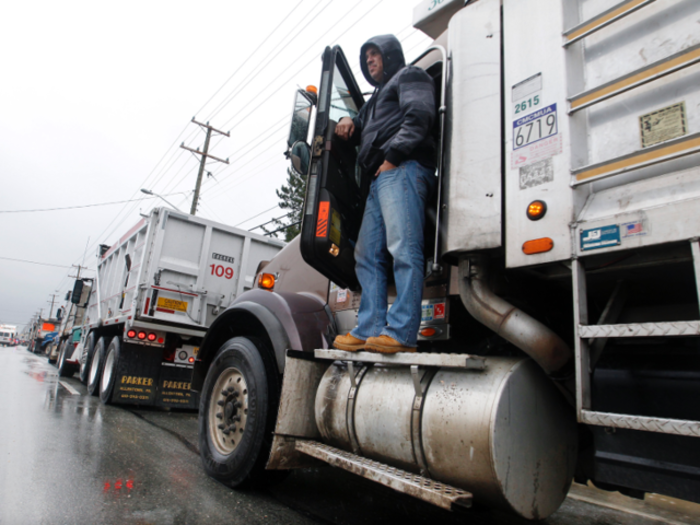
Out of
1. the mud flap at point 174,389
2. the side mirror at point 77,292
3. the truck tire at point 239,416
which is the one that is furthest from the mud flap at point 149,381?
the side mirror at point 77,292

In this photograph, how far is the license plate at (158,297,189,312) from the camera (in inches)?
280

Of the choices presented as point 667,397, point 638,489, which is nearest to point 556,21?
point 667,397

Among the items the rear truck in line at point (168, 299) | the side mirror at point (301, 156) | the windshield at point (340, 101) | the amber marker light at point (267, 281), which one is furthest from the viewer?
the rear truck in line at point (168, 299)

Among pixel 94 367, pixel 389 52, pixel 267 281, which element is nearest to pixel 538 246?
pixel 389 52

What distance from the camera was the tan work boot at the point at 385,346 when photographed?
2.32 m

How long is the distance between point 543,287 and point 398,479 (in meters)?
1.24

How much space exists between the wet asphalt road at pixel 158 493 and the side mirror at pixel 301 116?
249cm

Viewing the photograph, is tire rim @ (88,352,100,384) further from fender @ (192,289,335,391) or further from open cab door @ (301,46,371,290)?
open cab door @ (301,46,371,290)

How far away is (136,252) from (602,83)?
786cm

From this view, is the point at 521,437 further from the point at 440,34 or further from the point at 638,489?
the point at 440,34

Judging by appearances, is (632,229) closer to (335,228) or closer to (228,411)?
(335,228)

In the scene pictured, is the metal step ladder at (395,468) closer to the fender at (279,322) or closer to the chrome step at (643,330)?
the fender at (279,322)

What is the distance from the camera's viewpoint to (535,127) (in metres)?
2.09

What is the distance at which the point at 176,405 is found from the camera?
23.0ft
